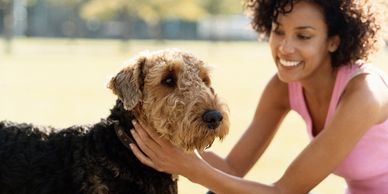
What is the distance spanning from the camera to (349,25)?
493cm

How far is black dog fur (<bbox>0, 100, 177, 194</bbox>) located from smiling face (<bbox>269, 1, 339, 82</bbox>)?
3.71 feet

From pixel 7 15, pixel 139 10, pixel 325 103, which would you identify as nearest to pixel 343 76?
pixel 325 103

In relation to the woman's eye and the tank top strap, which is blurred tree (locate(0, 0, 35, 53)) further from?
the tank top strap

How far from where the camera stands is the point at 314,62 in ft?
16.0

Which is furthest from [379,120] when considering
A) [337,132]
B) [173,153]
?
[173,153]

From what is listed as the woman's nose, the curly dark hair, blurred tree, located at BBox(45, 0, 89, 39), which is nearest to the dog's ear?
the woman's nose

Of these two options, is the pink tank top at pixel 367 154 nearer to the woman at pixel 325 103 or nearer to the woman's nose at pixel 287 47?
the woman at pixel 325 103

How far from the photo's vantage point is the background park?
1180cm

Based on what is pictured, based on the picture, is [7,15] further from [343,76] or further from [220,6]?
[343,76]

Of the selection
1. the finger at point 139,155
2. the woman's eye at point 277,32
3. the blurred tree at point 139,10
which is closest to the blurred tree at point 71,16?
the blurred tree at point 139,10

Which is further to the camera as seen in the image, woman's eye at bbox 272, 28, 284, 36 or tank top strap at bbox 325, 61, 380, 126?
woman's eye at bbox 272, 28, 284, 36

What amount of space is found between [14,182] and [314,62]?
207 centimetres

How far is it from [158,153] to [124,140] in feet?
0.71

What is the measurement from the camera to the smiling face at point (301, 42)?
479 cm
